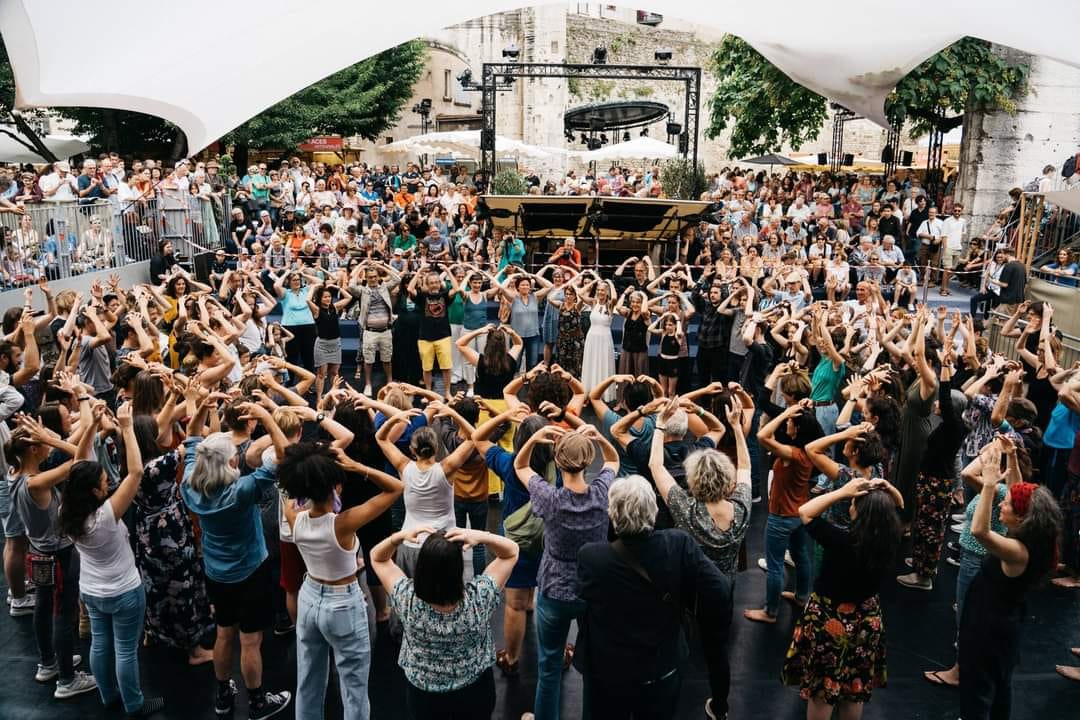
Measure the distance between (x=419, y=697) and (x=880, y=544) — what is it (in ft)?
6.35

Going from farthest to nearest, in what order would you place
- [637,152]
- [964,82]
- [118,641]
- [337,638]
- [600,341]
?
[637,152] → [964,82] → [600,341] → [118,641] → [337,638]

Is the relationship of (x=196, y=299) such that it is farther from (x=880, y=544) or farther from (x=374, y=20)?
(x=880, y=544)

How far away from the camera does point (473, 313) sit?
9.82 meters

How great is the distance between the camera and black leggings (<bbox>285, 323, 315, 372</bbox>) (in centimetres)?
988

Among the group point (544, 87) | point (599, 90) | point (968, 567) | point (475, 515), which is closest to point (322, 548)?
point (475, 515)

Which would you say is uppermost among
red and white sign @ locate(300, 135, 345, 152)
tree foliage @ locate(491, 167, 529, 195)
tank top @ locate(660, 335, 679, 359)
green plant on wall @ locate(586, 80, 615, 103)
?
green plant on wall @ locate(586, 80, 615, 103)

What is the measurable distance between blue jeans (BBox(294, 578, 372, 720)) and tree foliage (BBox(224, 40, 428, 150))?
71.7 feet

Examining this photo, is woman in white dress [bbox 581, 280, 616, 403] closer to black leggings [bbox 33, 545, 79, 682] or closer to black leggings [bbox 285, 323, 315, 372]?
black leggings [bbox 285, 323, 315, 372]

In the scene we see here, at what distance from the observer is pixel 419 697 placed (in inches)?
127

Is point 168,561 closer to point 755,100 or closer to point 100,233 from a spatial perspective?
point 100,233

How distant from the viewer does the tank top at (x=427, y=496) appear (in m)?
4.37

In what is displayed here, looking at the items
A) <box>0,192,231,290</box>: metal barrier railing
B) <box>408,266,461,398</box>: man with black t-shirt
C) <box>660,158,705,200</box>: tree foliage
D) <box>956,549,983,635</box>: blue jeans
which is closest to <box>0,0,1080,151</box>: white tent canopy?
<box>956,549,983,635</box>: blue jeans

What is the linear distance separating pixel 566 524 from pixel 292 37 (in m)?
2.37

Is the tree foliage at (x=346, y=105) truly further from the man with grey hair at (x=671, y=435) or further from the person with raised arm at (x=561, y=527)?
the person with raised arm at (x=561, y=527)
